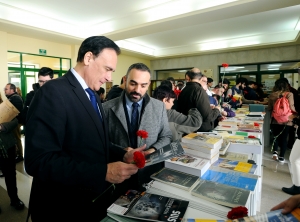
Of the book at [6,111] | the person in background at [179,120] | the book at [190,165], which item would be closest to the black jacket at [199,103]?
the person in background at [179,120]

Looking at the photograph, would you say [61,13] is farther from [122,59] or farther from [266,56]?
[266,56]

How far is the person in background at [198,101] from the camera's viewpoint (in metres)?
2.42

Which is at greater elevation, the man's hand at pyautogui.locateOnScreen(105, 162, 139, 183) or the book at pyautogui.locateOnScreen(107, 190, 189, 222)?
the man's hand at pyautogui.locateOnScreen(105, 162, 139, 183)

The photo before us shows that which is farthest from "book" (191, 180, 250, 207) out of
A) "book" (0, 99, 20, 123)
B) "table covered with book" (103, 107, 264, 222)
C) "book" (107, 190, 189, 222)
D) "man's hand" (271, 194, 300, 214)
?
"book" (0, 99, 20, 123)

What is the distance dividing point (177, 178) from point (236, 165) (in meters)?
0.45

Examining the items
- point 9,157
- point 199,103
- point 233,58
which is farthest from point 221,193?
point 233,58

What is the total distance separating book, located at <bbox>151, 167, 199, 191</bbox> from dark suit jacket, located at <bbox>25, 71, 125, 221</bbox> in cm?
32

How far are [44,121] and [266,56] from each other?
953cm

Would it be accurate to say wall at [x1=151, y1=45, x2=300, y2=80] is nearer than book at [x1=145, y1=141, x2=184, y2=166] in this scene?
No

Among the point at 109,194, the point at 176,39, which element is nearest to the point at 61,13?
the point at 176,39

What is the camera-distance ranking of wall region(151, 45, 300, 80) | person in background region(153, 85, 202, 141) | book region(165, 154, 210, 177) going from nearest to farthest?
book region(165, 154, 210, 177) → person in background region(153, 85, 202, 141) → wall region(151, 45, 300, 80)

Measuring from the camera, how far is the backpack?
4164 millimetres

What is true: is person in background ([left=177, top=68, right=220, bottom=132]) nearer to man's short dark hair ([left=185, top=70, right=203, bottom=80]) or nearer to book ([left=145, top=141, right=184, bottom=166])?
man's short dark hair ([left=185, top=70, right=203, bottom=80])

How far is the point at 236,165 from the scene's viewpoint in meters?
1.33
